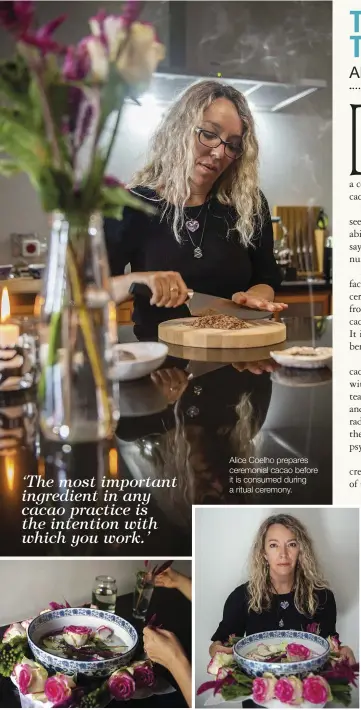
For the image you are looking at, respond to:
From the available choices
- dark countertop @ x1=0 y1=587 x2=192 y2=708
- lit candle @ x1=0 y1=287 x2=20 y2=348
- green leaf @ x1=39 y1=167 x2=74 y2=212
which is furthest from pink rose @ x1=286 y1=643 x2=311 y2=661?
green leaf @ x1=39 y1=167 x2=74 y2=212

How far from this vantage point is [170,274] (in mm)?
1274

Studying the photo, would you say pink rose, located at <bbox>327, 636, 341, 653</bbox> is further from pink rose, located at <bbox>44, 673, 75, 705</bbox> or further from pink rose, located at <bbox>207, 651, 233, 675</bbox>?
pink rose, located at <bbox>44, 673, 75, 705</bbox>

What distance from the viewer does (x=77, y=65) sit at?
105 centimetres

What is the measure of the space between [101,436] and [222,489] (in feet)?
0.83

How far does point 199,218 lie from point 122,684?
768mm

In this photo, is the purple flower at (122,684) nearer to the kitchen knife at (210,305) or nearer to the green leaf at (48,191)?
the kitchen knife at (210,305)

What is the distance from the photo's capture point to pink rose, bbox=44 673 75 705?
1.20 m

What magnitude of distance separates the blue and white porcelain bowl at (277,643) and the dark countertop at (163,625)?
9cm

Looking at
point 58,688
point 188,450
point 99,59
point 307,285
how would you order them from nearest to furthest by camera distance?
Result: point 99,59 < point 188,450 < point 58,688 < point 307,285

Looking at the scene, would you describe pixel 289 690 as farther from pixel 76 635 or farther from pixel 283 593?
pixel 76 635

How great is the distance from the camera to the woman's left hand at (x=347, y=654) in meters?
1.27

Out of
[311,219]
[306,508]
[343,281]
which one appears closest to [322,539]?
[306,508]

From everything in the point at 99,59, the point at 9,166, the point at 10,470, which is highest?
the point at 99,59

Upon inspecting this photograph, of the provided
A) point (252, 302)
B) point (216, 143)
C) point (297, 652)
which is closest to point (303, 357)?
point (252, 302)
